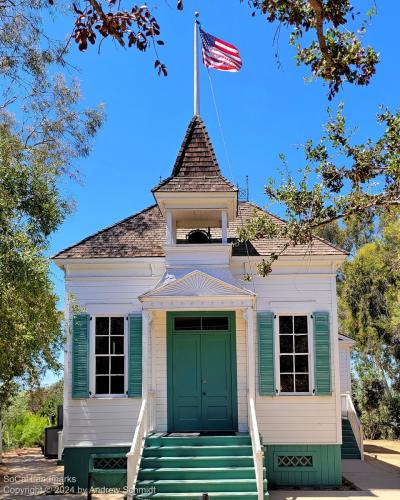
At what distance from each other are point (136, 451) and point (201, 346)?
3161 millimetres

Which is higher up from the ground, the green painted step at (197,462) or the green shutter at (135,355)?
the green shutter at (135,355)

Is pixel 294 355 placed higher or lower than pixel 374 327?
lower

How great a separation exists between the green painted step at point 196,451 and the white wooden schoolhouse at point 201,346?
861 mm

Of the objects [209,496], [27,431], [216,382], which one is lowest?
[27,431]

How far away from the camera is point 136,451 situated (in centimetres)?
1134

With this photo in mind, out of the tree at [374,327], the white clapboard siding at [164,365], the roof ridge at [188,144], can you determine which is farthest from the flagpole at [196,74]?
the tree at [374,327]

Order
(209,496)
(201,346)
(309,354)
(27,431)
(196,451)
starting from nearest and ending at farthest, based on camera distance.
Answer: (209,496), (196,451), (201,346), (309,354), (27,431)

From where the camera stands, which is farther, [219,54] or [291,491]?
[219,54]

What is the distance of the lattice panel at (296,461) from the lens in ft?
44.8

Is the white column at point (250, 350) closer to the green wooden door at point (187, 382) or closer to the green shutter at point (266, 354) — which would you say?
the green shutter at point (266, 354)

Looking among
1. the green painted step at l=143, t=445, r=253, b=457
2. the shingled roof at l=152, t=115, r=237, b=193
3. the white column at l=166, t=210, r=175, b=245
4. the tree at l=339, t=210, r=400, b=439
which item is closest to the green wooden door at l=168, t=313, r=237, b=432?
the green painted step at l=143, t=445, r=253, b=457

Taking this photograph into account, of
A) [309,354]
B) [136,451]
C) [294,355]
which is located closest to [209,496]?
[136,451]

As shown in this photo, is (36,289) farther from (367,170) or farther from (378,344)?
(378,344)

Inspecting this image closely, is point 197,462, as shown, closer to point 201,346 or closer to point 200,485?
point 200,485
